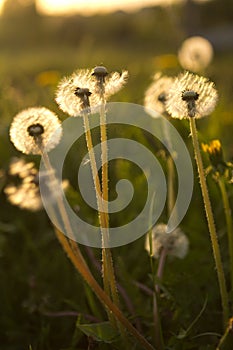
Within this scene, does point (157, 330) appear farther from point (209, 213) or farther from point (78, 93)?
point (78, 93)

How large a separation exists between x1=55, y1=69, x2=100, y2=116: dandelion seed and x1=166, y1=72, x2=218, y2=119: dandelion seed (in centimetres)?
15

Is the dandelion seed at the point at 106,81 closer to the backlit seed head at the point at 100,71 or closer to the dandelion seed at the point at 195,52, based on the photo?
the backlit seed head at the point at 100,71

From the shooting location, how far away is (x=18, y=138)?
4.00 ft

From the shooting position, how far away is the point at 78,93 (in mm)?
1069

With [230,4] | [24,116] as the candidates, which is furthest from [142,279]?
[230,4]

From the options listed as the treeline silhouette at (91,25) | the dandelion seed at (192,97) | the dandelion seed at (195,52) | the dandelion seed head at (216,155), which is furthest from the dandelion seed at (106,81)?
the treeline silhouette at (91,25)

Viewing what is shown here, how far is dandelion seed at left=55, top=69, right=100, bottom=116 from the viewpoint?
107cm

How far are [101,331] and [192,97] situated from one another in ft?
1.57

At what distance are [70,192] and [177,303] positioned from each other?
60cm

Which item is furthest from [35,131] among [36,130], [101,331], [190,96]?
[101,331]

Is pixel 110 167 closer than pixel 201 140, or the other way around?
pixel 201 140

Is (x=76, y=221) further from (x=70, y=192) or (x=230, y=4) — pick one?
(x=230, y=4)

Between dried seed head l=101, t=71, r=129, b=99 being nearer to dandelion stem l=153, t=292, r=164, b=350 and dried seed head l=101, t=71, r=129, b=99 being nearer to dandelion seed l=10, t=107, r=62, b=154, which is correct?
dandelion seed l=10, t=107, r=62, b=154

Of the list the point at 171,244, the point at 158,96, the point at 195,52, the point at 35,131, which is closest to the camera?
the point at 35,131
